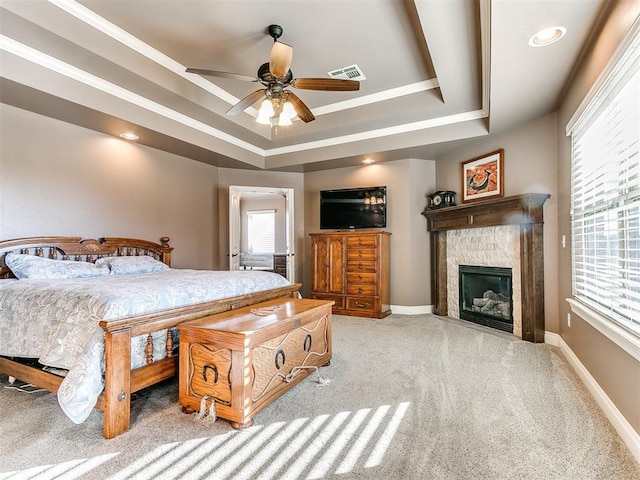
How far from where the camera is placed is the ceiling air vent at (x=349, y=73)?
3523mm

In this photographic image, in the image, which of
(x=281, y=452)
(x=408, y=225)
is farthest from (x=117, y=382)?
(x=408, y=225)

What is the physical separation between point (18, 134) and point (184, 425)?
10.8 feet

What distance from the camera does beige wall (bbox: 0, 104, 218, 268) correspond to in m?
3.24

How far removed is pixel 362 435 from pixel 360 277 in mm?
3292

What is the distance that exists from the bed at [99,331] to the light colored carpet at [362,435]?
0.21 m

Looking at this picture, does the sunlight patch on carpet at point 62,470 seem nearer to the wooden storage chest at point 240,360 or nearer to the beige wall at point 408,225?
the wooden storage chest at point 240,360

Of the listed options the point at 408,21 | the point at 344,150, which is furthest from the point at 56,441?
the point at 344,150

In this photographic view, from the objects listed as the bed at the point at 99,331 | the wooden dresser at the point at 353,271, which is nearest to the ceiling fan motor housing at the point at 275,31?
the bed at the point at 99,331

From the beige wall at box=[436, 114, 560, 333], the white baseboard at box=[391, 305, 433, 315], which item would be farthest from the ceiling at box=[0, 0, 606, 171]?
the white baseboard at box=[391, 305, 433, 315]

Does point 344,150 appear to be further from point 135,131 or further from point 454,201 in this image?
point 135,131

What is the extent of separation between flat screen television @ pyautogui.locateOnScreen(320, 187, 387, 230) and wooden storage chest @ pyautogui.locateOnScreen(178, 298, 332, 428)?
3.12m

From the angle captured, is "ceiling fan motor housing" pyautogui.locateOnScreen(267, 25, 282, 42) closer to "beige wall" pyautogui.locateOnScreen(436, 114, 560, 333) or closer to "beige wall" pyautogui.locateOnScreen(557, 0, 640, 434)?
"beige wall" pyautogui.locateOnScreen(557, 0, 640, 434)

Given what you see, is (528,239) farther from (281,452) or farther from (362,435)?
(281,452)

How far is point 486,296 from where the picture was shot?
176 inches
